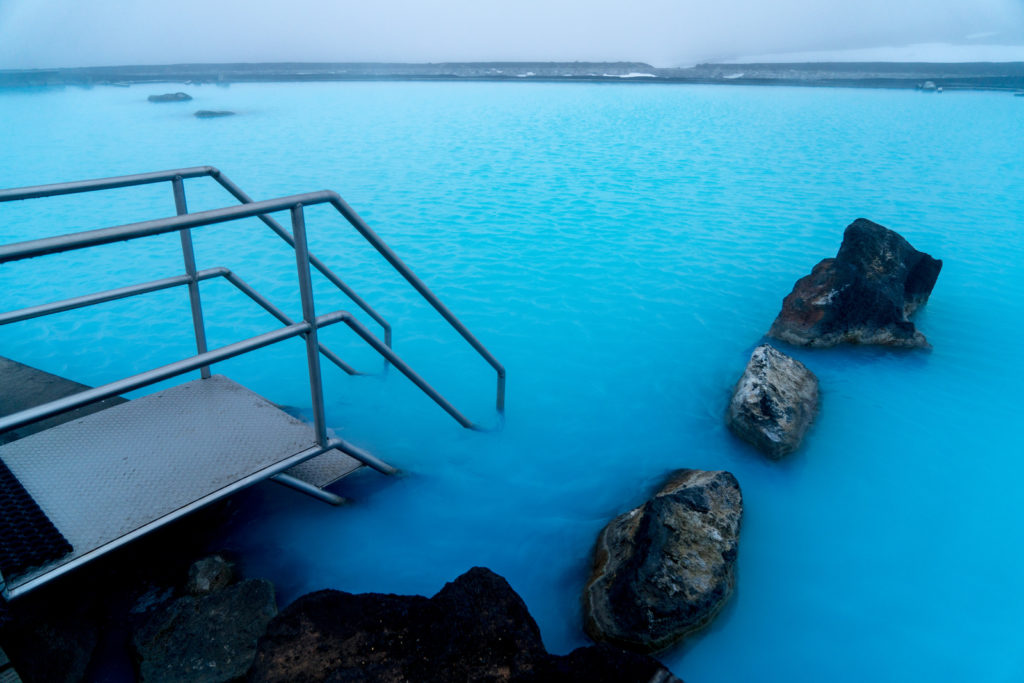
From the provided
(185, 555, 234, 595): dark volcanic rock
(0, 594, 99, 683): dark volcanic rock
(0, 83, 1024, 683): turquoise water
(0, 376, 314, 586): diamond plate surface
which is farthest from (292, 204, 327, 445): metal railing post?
(0, 594, 99, 683): dark volcanic rock

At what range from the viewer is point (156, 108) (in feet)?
77.2

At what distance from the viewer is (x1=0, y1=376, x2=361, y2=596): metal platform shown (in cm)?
198

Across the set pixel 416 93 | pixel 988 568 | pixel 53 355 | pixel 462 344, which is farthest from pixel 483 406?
pixel 416 93

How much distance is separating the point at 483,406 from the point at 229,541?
1.72 m

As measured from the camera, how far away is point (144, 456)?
2301mm

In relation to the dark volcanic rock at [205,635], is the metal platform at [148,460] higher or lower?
higher

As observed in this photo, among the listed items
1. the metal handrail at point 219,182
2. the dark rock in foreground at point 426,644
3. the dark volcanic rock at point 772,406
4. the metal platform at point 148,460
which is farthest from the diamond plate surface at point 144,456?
the dark volcanic rock at point 772,406

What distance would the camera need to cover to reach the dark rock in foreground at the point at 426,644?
162cm

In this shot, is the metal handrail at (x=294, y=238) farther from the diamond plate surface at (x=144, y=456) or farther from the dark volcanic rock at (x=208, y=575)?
the dark volcanic rock at (x=208, y=575)

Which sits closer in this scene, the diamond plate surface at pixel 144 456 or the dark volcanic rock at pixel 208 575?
the diamond plate surface at pixel 144 456

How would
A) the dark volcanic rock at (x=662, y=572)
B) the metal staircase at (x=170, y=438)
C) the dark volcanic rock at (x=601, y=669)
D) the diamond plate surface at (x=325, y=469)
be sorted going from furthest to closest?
the diamond plate surface at (x=325, y=469) → the dark volcanic rock at (x=662, y=572) → the metal staircase at (x=170, y=438) → the dark volcanic rock at (x=601, y=669)

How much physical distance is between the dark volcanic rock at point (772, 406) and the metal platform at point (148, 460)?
87.8 inches

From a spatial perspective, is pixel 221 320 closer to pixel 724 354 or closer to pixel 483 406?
pixel 483 406

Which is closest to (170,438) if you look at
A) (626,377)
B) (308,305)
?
(308,305)
